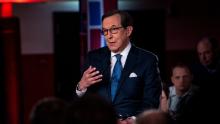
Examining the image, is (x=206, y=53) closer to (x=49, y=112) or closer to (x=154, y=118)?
(x=154, y=118)

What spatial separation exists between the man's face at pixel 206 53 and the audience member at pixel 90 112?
3160 millimetres

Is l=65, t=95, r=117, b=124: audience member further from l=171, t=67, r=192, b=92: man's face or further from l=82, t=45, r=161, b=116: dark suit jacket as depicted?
l=171, t=67, r=192, b=92: man's face

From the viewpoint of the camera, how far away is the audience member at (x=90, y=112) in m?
2.24

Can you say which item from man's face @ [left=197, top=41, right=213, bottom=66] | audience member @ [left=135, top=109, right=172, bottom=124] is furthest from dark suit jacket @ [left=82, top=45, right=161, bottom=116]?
man's face @ [left=197, top=41, right=213, bottom=66]

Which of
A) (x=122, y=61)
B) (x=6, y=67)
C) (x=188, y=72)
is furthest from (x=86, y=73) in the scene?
(x=6, y=67)

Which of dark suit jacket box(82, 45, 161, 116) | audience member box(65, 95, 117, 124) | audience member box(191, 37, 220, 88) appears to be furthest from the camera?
audience member box(191, 37, 220, 88)

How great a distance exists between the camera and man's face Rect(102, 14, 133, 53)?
12.3 ft

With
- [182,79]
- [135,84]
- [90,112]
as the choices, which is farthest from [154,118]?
[182,79]

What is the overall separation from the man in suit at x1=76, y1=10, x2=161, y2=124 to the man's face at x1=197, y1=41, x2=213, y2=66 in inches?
66.1

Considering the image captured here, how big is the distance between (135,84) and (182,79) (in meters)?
1.51

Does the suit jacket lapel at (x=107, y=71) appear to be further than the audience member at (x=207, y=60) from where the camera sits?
No

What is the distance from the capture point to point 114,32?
12.3 feet

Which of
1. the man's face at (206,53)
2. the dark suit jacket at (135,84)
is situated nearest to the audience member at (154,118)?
the dark suit jacket at (135,84)

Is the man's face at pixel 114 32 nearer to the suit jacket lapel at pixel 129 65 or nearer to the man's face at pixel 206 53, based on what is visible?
the suit jacket lapel at pixel 129 65
